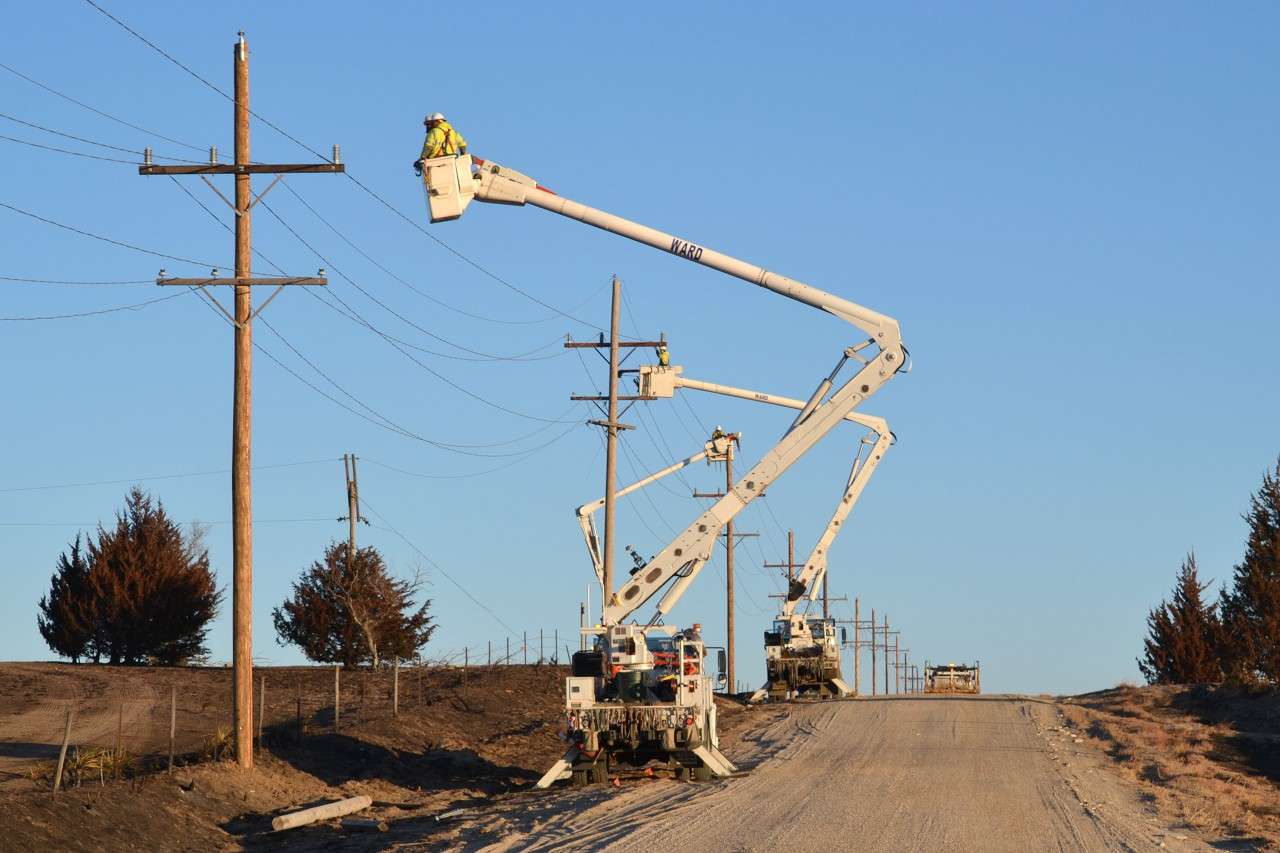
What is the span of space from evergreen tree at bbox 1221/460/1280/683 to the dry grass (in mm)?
4486

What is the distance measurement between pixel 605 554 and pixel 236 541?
58.2 ft

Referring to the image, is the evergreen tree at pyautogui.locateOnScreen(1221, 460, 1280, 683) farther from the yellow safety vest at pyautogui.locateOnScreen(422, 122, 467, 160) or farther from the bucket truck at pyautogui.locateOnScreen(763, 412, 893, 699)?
the yellow safety vest at pyautogui.locateOnScreen(422, 122, 467, 160)

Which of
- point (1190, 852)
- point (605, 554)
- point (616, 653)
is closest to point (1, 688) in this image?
point (605, 554)

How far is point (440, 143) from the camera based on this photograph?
103ft

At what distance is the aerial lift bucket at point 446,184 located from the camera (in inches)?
1227

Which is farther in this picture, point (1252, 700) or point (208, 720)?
point (1252, 700)

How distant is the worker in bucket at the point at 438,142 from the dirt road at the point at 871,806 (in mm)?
12086

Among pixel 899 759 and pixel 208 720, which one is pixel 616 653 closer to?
pixel 899 759

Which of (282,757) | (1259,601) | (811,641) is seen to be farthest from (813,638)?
(282,757)

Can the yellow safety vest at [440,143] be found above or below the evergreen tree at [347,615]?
above

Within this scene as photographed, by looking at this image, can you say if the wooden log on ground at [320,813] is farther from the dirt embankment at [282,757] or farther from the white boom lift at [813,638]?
the white boom lift at [813,638]

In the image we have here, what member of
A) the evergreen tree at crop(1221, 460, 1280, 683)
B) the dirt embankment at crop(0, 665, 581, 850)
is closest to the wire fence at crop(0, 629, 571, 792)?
the dirt embankment at crop(0, 665, 581, 850)

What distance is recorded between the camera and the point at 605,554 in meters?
46.9

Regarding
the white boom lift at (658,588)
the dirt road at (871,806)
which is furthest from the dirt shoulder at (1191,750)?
the white boom lift at (658,588)
